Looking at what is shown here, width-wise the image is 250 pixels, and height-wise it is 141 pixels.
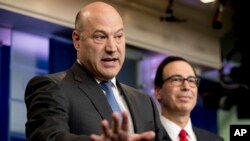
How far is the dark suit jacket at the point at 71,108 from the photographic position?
1.57m

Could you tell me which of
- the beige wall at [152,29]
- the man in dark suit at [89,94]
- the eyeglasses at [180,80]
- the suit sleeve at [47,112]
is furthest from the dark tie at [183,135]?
the beige wall at [152,29]

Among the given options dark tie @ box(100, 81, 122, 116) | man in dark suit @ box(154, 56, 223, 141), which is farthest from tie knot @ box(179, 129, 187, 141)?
dark tie @ box(100, 81, 122, 116)

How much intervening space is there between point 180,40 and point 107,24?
2861 mm

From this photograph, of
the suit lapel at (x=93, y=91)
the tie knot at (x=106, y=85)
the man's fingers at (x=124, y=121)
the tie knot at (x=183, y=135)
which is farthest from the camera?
the tie knot at (x=183, y=135)

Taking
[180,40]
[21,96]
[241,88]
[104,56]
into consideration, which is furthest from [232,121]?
[104,56]

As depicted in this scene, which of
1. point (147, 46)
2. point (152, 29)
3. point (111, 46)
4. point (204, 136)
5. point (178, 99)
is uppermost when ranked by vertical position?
point (152, 29)

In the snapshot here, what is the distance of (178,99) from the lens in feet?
8.73

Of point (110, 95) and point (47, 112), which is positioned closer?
point (47, 112)

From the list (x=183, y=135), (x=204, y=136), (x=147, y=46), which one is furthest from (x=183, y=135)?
(x=147, y=46)

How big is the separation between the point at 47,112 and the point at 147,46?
2771 mm

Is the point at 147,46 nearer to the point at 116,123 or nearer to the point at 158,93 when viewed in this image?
the point at 158,93

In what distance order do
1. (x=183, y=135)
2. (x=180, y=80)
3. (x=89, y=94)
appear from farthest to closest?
1. (x=180, y=80)
2. (x=183, y=135)
3. (x=89, y=94)

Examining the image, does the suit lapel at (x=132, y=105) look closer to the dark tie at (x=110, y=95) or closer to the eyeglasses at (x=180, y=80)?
the dark tie at (x=110, y=95)

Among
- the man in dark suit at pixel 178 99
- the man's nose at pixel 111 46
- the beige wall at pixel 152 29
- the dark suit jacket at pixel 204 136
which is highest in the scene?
the beige wall at pixel 152 29
